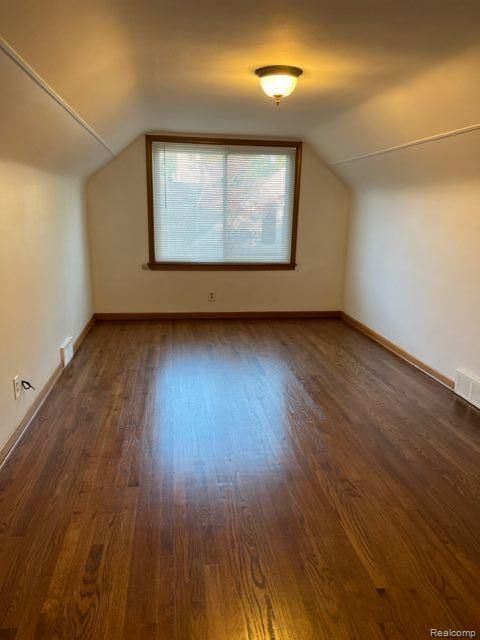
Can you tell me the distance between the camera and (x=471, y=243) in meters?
3.28

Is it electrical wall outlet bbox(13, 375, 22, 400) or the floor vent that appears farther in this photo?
the floor vent

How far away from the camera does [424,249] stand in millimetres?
3883

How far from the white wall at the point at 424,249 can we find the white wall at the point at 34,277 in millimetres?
2793

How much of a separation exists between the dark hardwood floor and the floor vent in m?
0.09

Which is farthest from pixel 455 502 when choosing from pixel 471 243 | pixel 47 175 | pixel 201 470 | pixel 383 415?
pixel 47 175

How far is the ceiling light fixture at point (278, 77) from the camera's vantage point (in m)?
2.62

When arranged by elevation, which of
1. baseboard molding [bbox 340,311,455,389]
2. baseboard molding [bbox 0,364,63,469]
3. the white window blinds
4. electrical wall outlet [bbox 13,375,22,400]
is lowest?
baseboard molding [bbox 0,364,63,469]

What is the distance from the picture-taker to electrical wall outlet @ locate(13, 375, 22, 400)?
264cm

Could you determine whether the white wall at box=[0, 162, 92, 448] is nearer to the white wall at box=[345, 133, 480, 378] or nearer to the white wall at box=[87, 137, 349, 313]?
the white wall at box=[87, 137, 349, 313]

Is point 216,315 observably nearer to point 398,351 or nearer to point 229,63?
point 398,351

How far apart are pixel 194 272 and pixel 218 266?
291 mm

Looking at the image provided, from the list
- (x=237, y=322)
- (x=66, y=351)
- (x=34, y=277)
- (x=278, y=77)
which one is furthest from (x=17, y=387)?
(x=237, y=322)

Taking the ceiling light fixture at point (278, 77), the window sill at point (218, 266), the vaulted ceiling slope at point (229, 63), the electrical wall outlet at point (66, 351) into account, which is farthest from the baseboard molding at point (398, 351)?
the electrical wall outlet at point (66, 351)

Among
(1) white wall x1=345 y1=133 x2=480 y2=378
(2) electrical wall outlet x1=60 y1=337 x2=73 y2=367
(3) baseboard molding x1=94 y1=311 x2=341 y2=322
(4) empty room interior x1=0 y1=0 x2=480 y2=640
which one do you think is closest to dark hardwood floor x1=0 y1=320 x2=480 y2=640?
(4) empty room interior x1=0 y1=0 x2=480 y2=640
